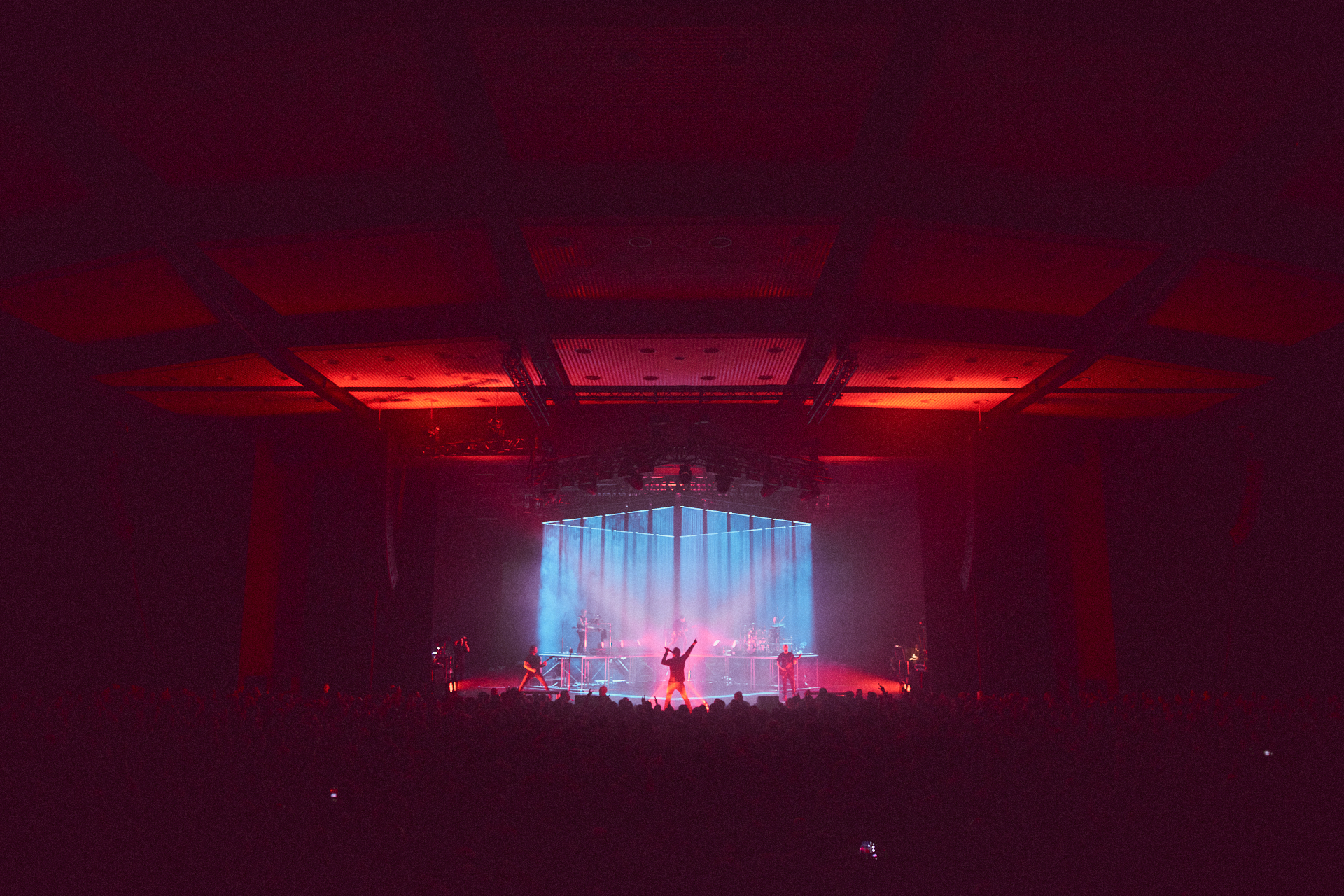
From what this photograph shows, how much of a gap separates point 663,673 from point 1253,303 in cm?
1422

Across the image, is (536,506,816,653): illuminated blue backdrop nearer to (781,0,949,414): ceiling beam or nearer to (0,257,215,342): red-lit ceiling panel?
(0,257,215,342): red-lit ceiling panel

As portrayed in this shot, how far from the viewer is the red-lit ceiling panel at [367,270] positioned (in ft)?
24.2

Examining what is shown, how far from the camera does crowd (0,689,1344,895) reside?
3.50m

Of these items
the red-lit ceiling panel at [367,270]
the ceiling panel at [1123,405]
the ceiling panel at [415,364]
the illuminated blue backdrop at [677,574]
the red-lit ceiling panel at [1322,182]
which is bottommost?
the illuminated blue backdrop at [677,574]

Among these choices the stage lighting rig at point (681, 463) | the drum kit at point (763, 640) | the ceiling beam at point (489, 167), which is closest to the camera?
the ceiling beam at point (489, 167)

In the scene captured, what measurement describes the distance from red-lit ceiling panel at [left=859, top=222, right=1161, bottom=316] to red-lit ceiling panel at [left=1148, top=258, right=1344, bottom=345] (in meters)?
0.84

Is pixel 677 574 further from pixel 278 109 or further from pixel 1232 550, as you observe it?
pixel 278 109

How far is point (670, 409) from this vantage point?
12.8m

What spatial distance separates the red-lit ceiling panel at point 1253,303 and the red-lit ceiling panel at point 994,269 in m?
0.84

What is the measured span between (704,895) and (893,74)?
5.23m

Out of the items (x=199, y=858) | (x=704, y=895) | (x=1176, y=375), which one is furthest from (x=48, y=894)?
(x=1176, y=375)

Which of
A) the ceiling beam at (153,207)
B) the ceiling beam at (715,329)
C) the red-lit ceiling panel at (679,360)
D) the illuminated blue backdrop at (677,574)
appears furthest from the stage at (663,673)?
the ceiling beam at (153,207)

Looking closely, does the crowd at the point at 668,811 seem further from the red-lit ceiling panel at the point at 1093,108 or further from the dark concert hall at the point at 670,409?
the red-lit ceiling panel at the point at 1093,108

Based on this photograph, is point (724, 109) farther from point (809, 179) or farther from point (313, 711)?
point (313, 711)
